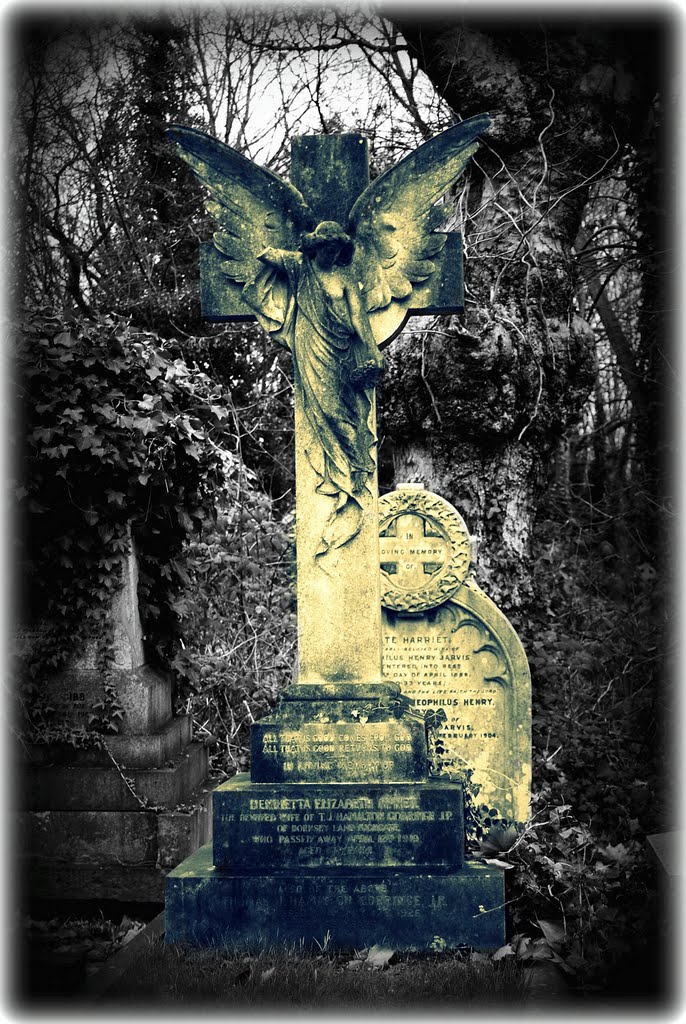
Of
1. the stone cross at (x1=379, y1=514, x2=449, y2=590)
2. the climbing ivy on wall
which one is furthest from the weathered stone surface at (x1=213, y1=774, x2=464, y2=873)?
the climbing ivy on wall

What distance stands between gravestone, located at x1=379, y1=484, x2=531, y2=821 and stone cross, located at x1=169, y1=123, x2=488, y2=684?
149cm

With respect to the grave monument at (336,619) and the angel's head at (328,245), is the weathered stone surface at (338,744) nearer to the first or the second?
the grave monument at (336,619)

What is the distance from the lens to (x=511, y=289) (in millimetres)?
8359

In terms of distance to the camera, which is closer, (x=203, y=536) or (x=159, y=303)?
(x=203, y=536)

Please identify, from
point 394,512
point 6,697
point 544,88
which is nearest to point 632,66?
point 544,88

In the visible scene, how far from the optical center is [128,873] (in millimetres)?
5449

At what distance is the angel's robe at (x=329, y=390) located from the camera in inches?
176

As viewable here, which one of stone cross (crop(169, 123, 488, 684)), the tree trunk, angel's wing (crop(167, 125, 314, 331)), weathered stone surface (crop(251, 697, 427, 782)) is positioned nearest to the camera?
weathered stone surface (crop(251, 697, 427, 782))

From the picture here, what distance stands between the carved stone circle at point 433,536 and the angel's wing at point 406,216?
1.74 metres

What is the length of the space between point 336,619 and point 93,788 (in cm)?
221

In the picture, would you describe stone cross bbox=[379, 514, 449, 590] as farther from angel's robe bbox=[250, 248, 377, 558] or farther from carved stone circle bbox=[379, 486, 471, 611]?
angel's robe bbox=[250, 248, 377, 558]

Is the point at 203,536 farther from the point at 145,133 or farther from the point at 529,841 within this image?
the point at 145,133

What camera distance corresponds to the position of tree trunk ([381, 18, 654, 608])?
322 inches

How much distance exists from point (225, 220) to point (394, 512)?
220 centimetres
